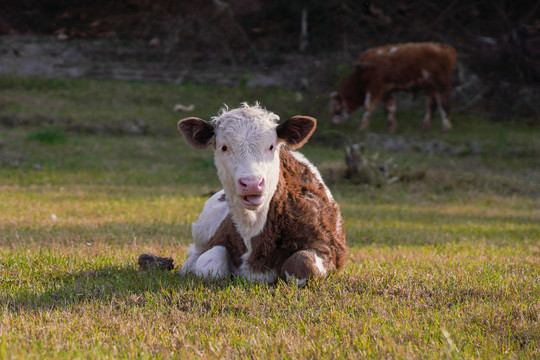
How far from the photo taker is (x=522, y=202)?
12047 millimetres

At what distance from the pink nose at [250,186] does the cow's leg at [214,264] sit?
83 centimetres

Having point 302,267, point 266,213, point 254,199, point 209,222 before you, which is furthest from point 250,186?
point 209,222

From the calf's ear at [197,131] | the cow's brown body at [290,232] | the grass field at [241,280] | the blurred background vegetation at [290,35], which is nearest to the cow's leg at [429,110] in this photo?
the grass field at [241,280]

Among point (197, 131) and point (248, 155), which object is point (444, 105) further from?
point (248, 155)

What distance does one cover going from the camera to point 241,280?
499 centimetres

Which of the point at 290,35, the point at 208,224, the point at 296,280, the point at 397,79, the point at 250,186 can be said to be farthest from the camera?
the point at 290,35

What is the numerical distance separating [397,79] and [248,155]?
582 inches

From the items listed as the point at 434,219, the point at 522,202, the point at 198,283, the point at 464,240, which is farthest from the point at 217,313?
the point at 522,202

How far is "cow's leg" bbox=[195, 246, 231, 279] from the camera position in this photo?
503 cm

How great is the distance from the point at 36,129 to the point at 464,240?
1388cm

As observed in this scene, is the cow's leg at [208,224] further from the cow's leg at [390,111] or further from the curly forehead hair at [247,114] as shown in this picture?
the cow's leg at [390,111]

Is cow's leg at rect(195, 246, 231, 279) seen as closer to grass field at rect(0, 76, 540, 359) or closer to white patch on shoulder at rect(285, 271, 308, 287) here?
grass field at rect(0, 76, 540, 359)

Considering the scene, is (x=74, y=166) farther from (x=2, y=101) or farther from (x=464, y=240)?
(x=464, y=240)

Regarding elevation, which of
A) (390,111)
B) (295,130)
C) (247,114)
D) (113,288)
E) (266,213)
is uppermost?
(247,114)
